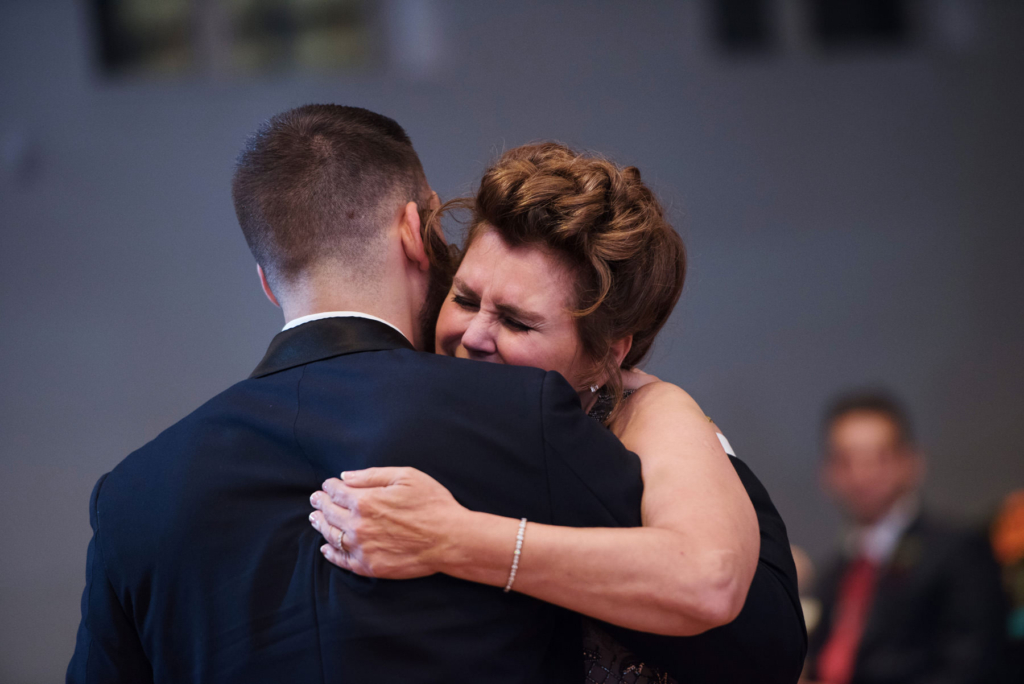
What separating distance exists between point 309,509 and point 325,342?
253 mm

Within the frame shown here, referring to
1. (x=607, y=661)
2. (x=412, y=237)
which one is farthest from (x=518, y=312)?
Answer: (x=607, y=661)

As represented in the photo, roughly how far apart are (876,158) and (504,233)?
197 inches

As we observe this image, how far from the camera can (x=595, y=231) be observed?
148 cm

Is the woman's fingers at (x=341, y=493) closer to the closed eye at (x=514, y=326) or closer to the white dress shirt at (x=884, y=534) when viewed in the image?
the closed eye at (x=514, y=326)

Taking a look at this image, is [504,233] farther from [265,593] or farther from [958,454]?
[958,454]

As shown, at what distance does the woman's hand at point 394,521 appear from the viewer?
1.08 metres

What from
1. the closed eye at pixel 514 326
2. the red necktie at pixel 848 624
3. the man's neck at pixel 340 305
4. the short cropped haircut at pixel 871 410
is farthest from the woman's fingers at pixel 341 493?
the short cropped haircut at pixel 871 410

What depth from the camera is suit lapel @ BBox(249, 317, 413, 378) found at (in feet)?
4.18

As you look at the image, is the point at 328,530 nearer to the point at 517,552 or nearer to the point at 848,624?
the point at 517,552

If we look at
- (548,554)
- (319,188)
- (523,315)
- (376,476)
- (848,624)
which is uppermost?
(319,188)

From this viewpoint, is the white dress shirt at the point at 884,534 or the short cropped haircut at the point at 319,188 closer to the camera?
the short cropped haircut at the point at 319,188

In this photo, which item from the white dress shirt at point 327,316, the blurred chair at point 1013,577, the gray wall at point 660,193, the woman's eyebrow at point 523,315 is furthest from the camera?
the gray wall at point 660,193

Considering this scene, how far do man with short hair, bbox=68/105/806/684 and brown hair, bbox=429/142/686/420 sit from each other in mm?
332

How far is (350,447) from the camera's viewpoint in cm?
115
